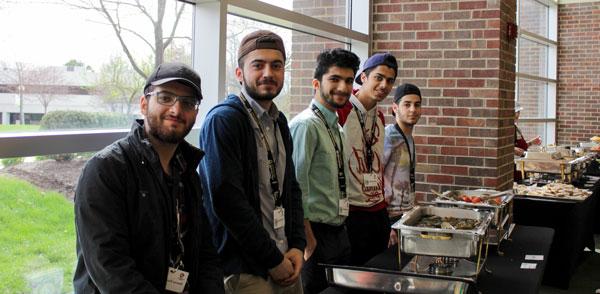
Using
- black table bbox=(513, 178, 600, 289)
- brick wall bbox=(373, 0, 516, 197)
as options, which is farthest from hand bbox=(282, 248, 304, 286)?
black table bbox=(513, 178, 600, 289)

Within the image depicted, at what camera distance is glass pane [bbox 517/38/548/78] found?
9531 millimetres

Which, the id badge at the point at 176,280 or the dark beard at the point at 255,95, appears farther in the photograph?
the dark beard at the point at 255,95

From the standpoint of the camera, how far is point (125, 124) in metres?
2.51

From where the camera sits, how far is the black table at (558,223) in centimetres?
484

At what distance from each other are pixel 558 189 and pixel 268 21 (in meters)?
3.06

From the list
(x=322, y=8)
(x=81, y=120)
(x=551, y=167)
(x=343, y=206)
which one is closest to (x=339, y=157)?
(x=343, y=206)

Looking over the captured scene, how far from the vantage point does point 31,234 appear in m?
Result: 2.08

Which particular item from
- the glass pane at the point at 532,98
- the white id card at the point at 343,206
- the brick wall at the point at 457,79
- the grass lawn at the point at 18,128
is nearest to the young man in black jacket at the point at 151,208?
the grass lawn at the point at 18,128

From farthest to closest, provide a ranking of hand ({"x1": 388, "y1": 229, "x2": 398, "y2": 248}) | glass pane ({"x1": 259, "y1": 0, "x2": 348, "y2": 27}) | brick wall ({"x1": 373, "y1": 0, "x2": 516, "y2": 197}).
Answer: brick wall ({"x1": 373, "y1": 0, "x2": 516, "y2": 197}) → glass pane ({"x1": 259, "y1": 0, "x2": 348, "y2": 27}) → hand ({"x1": 388, "y1": 229, "x2": 398, "y2": 248})

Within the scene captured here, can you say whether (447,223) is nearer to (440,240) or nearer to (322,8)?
(440,240)

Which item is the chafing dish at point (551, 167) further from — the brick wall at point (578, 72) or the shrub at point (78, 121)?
the brick wall at point (578, 72)

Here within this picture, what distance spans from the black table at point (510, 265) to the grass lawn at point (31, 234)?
0.97 meters

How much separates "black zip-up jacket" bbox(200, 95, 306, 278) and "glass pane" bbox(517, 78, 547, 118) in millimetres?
7766

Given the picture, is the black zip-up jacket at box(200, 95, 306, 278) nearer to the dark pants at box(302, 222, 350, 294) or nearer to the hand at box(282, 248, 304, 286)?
the hand at box(282, 248, 304, 286)
